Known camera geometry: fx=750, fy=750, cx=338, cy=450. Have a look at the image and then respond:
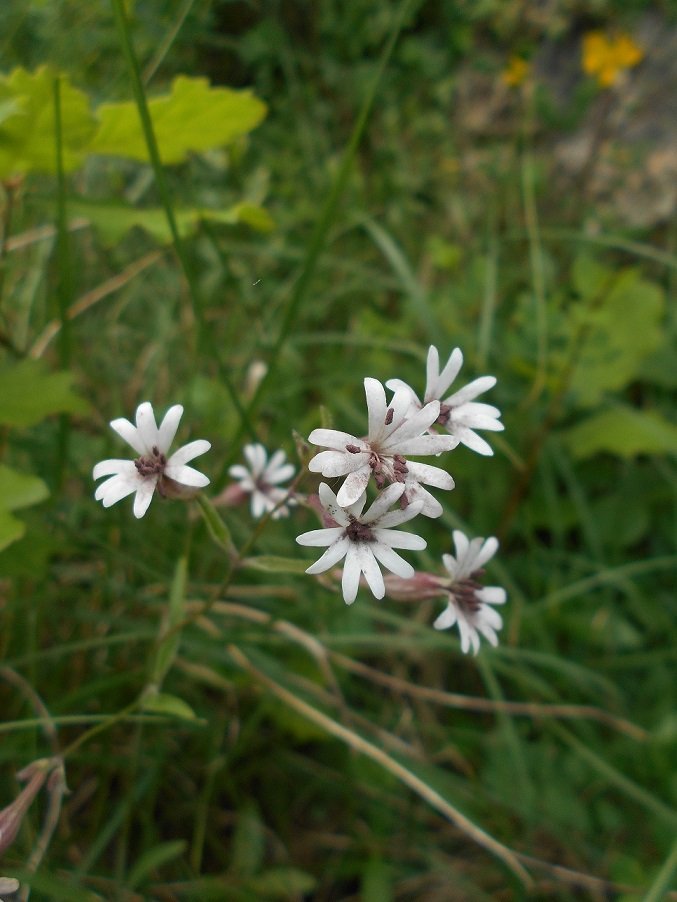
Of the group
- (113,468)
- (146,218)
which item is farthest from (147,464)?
(146,218)

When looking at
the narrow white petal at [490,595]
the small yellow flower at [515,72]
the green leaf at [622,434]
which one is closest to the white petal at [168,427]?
the narrow white petal at [490,595]

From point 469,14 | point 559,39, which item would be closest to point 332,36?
point 469,14

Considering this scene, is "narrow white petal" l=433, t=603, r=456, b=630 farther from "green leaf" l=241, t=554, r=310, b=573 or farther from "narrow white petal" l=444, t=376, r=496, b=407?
"narrow white petal" l=444, t=376, r=496, b=407

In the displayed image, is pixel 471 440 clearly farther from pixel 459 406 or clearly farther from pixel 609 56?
pixel 609 56

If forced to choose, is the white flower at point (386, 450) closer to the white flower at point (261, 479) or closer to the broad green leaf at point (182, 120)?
the white flower at point (261, 479)

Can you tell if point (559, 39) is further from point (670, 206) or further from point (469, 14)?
point (670, 206)

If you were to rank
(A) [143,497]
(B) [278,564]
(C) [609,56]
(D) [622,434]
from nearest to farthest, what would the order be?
(A) [143,497]
(B) [278,564]
(D) [622,434]
(C) [609,56]
